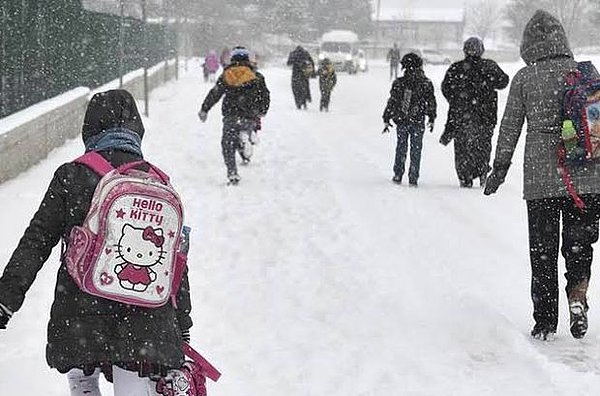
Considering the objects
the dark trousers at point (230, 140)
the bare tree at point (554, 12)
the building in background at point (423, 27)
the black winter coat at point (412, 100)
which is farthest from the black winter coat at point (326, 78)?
the building in background at point (423, 27)

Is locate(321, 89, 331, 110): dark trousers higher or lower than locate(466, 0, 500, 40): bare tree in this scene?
higher

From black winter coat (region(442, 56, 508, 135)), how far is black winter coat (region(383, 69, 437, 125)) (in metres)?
0.43

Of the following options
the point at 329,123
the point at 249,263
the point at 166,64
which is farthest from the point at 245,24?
the point at 249,263

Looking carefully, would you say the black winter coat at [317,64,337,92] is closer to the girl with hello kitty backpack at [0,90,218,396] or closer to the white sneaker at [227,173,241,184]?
the white sneaker at [227,173,241,184]

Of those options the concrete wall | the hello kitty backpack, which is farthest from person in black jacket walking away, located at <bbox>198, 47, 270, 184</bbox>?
the hello kitty backpack

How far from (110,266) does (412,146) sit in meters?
8.92

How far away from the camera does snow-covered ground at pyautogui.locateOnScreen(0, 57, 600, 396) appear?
5230 mm

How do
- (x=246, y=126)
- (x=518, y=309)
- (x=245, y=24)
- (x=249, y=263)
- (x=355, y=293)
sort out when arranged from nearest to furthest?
1. (x=518, y=309)
2. (x=355, y=293)
3. (x=249, y=263)
4. (x=246, y=126)
5. (x=245, y=24)

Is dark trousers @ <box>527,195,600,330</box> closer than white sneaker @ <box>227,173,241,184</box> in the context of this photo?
Yes

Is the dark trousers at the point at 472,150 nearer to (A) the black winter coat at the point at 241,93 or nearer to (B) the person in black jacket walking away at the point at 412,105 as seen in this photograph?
(B) the person in black jacket walking away at the point at 412,105

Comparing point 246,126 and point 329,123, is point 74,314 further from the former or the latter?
point 329,123

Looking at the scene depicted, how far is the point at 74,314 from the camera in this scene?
10.1ft

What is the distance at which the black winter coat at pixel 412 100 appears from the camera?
11.5 metres

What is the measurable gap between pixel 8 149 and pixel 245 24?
213 feet
